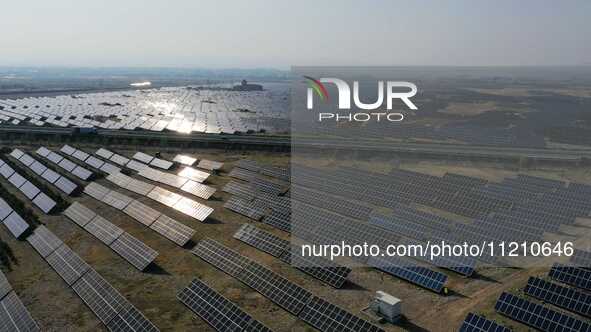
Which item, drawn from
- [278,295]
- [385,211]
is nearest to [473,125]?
[385,211]

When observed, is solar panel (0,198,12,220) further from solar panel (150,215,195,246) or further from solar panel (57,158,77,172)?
solar panel (150,215,195,246)

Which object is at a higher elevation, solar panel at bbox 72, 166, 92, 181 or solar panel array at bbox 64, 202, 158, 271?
solar panel at bbox 72, 166, 92, 181

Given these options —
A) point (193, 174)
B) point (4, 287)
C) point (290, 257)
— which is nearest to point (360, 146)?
point (193, 174)

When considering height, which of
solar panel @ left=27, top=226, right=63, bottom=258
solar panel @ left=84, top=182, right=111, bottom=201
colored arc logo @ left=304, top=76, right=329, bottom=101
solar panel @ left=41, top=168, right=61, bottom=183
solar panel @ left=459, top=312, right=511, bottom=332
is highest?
colored arc logo @ left=304, top=76, right=329, bottom=101

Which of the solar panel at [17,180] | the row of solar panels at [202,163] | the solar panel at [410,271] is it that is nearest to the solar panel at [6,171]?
the solar panel at [17,180]

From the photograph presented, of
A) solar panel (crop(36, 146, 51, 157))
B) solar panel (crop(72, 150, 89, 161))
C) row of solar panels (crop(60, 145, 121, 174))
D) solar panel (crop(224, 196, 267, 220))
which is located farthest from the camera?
solar panel (crop(36, 146, 51, 157))

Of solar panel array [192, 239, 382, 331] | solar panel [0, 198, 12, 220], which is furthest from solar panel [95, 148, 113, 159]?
solar panel array [192, 239, 382, 331]

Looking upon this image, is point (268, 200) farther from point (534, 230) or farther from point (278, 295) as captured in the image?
point (534, 230)
